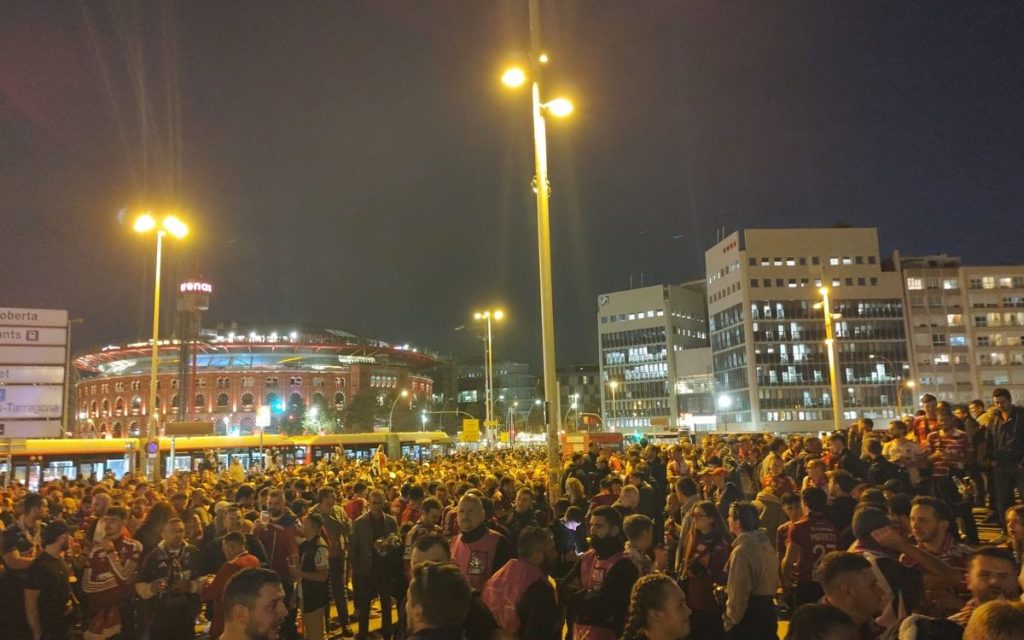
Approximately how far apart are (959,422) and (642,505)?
526cm

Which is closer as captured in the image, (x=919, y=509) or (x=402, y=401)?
(x=919, y=509)

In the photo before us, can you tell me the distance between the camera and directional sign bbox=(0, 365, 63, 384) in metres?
19.8

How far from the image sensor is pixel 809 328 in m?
98.6

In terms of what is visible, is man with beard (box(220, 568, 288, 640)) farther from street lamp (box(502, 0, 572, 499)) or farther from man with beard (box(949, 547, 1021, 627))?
street lamp (box(502, 0, 572, 499))

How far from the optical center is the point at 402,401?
125 meters

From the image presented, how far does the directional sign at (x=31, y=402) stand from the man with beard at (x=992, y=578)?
22.4 meters

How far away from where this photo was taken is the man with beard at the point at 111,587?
6.83 meters

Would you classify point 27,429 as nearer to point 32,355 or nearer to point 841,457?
point 32,355

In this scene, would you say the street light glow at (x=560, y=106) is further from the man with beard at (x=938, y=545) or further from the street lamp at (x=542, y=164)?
the man with beard at (x=938, y=545)

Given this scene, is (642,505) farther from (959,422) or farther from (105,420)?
(105,420)

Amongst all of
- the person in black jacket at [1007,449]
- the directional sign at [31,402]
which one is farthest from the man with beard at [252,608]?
the directional sign at [31,402]

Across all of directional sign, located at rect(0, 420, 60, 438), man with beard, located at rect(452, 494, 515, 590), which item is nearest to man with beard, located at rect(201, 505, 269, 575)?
man with beard, located at rect(452, 494, 515, 590)

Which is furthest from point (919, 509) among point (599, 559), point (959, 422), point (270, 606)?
point (959, 422)

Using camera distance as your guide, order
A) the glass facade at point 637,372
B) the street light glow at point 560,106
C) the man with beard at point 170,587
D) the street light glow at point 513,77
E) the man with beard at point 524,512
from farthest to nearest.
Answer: the glass facade at point 637,372 → the street light glow at point 560,106 → the street light glow at point 513,77 → the man with beard at point 524,512 → the man with beard at point 170,587
